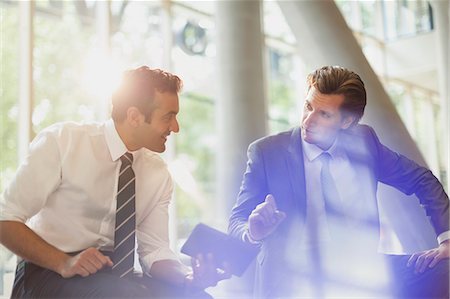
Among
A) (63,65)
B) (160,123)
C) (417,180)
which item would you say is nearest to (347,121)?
(417,180)

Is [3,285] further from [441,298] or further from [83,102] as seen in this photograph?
[83,102]

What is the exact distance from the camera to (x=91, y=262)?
1.75 meters

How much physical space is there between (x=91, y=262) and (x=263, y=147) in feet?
2.19

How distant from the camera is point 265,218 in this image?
1731 mm

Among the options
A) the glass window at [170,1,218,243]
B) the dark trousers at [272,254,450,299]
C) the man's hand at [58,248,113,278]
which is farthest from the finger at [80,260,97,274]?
the glass window at [170,1,218,243]

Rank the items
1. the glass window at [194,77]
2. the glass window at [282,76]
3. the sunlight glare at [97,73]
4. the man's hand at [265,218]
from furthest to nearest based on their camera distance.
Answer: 1. the glass window at [282,76]
2. the glass window at [194,77]
3. the sunlight glare at [97,73]
4. the man's hand at [265,218]

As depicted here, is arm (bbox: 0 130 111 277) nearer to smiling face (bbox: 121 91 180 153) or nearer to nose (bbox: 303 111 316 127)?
smiling face (bbox: 121 91 180 153)

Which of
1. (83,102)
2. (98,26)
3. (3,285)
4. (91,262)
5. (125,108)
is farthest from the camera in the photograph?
(98,26)

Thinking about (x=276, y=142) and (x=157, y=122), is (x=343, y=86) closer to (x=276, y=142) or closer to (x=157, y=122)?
(x=276, y=142)

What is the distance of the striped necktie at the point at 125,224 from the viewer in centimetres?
192

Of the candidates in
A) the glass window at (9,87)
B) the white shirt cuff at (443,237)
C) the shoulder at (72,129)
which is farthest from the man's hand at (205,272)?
the glass window at (9,87)

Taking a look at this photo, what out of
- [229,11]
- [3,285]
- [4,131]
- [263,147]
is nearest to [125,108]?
[263,147]

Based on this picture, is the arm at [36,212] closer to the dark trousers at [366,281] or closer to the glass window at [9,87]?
the dark trousers at [366,281]

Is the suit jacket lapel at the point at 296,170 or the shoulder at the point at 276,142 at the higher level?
the shoulder at the point at 276,142
